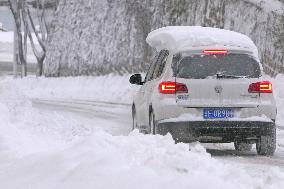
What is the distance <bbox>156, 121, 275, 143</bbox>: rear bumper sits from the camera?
10.0 metres

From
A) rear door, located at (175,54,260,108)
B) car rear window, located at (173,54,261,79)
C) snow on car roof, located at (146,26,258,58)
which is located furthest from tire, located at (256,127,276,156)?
snow on car roof, located at (146,26,258,58)

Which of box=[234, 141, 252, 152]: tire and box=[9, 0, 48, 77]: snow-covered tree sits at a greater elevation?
box=[9, 0, 48, 77]: snow-covered tree

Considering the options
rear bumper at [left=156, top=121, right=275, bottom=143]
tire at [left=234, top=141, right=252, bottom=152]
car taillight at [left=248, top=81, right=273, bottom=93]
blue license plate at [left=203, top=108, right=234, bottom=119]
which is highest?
car taillight at [left=248, top=81, right=273, bottom=93]

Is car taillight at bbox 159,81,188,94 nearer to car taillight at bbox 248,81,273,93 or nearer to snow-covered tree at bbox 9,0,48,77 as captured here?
car taillight at bbox 248,81,273,93

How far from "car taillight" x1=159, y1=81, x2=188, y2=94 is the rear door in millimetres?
65

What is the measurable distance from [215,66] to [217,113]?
690 millimetres

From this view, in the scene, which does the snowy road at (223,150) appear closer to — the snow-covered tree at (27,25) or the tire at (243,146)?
the tire at (243,146)

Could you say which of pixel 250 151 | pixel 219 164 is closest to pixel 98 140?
pixel 219 164

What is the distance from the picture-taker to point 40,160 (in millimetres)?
6590

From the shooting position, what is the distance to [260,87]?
33.6ft

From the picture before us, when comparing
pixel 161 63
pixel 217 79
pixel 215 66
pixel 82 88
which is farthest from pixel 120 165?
pixel 82 88

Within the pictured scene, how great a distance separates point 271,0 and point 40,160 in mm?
22010

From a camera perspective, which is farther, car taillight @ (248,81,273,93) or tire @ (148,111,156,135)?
tire @ (148,111,156,135)

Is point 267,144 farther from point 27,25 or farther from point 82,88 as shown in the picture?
point 27,25
